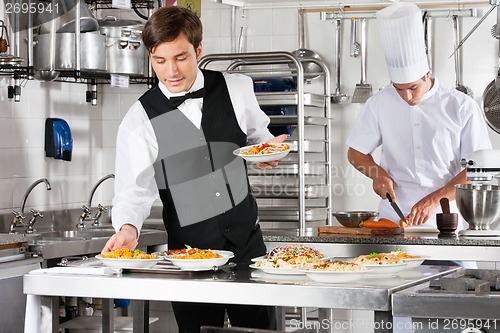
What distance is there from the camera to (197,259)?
292cm

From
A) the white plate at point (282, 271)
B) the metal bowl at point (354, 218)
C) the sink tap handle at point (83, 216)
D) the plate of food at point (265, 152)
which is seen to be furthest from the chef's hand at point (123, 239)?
the sink tap handle at point (83, 216)

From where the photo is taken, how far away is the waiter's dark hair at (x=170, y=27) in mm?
3311

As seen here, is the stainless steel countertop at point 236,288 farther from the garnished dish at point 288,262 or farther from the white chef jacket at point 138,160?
the white chef jacket at point 138,160

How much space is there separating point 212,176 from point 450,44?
3.25m

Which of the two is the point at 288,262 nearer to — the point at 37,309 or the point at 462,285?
the point at 462,285

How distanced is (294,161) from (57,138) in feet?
5.15

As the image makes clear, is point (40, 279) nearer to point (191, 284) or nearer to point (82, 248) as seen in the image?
point (191, 284)

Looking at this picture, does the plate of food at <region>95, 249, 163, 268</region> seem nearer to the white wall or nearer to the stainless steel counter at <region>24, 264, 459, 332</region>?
the stainless steel counter at <region>24, 264, 459, 332</region>

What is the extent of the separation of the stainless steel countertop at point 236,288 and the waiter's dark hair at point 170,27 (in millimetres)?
884

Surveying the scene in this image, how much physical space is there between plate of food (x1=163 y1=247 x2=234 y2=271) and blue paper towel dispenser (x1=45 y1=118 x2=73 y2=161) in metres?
3.04

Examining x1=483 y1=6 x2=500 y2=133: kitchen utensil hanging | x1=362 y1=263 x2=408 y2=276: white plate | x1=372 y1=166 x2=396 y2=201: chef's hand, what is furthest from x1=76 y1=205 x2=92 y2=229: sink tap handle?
x1=362 y1=263 x2=408 y2=276: white plate

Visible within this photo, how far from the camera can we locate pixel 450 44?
638 cm

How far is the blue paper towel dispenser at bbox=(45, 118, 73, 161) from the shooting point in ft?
19.4

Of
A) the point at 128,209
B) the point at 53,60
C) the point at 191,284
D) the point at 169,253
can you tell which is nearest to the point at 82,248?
the point at 53,60
